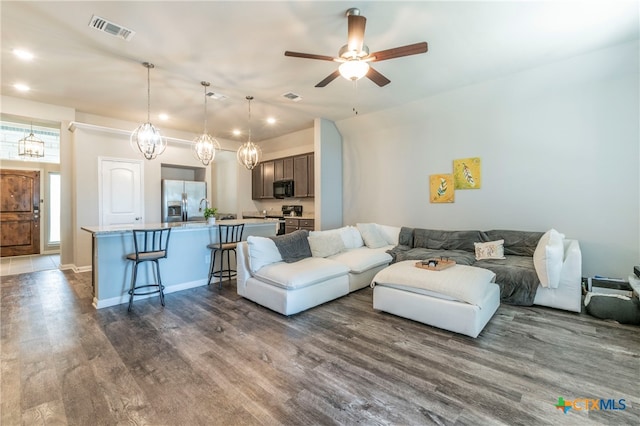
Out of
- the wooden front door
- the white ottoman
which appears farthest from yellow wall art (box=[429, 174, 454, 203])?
the wooden front door

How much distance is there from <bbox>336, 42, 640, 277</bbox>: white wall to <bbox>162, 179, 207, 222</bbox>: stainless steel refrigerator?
15.2 ft

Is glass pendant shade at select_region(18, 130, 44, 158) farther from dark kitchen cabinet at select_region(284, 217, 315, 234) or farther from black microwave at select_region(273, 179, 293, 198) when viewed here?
dark kitchen cabinet at select_region(284, 217, 315, 234)

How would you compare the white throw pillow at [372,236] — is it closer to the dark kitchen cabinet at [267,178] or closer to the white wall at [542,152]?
the white wall at [542,152]

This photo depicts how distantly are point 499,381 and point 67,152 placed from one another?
7680 millimetres

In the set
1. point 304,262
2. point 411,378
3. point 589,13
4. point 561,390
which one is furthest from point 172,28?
point 561,390

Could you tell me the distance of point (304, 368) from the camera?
225cm

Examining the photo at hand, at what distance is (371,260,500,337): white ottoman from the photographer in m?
2.75

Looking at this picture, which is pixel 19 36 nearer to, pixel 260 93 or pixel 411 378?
pixel 260 93

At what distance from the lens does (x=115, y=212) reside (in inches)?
235

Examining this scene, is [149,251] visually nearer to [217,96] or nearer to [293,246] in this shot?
[293,246]

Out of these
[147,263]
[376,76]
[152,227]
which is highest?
[376,76]

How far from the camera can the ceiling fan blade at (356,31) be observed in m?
2.59

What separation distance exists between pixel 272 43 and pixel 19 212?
7.88m

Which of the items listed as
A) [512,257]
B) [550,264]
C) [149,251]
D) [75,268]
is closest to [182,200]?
[75,268]
